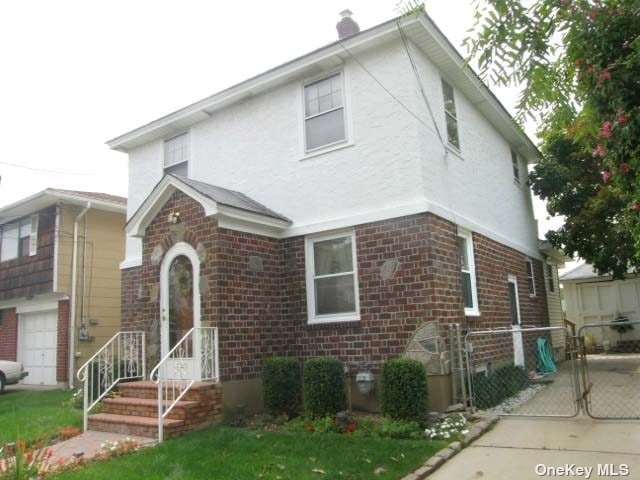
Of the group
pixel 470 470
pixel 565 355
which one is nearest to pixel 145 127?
pixel 470 470

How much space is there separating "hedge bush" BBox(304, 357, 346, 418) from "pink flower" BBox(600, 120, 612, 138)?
18.9 feet

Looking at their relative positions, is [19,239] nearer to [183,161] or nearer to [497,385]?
[183,161]

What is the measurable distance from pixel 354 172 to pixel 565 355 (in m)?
11.1

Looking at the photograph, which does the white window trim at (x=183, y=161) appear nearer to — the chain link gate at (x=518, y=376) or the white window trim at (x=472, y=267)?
the white window trim at (x=472, y=267)

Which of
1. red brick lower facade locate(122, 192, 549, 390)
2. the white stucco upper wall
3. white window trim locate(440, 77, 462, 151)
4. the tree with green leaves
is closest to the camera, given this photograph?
the tree with green leaves

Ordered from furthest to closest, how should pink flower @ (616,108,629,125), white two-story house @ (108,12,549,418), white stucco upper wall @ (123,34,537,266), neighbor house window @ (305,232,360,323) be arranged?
1. neighbor house window @ (305,232,360,323)
2. white stucco upper wall @ (123,34,537,266)
3. white two-story house @ (108,12,549,418)
4. pink flower @ (616,108,629,125)

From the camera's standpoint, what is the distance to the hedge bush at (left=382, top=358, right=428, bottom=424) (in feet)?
23.2

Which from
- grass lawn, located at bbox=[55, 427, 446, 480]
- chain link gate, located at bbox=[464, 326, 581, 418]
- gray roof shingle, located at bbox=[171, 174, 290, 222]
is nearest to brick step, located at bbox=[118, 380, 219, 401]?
grass lawn, located at bbox=[55, 427, 446, 480]

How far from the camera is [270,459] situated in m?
6.05

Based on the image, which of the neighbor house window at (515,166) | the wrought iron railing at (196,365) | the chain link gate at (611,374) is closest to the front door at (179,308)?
the wrought iron railing at (196,365)

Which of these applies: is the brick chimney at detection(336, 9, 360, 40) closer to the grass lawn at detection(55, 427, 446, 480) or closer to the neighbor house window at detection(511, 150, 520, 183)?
the neighbor house window at detection(511, 150, 520, 183)

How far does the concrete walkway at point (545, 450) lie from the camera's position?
207 inches

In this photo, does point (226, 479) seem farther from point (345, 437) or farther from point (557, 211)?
point (557, 211)

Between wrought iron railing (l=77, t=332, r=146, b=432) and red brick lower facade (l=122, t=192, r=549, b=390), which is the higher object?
red brick lower facade (l=122, t=192, r=549, b=390)
